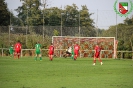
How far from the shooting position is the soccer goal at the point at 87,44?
4834cm

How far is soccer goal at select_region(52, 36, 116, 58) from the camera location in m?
48.3

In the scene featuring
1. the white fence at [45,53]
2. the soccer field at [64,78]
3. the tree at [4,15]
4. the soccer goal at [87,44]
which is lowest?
the soccer field at [64,78]

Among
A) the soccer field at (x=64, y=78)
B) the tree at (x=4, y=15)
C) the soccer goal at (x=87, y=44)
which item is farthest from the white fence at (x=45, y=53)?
the soccer field at (x=64, y=78)

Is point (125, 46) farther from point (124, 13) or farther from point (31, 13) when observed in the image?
point (31, 13)

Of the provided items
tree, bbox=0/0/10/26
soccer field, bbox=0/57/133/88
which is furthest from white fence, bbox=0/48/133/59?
soccer field, bbox=0/57/133/88

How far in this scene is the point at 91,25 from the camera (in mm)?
52656

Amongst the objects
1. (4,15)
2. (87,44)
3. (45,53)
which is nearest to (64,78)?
(87,44)

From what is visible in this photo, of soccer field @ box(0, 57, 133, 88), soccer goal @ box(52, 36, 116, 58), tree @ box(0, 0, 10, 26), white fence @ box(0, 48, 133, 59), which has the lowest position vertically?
soccer field @ box(0, 57, 133, 88)

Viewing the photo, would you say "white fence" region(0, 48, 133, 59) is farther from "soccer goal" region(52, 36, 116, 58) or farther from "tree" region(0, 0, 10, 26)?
"tree" region(0, 0, 10, 26)

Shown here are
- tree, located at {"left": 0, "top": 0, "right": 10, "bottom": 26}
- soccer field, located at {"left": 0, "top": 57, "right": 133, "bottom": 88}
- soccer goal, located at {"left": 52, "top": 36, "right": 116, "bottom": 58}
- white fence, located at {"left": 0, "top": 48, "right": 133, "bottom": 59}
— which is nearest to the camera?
soccer field, located at {"left": 0, "top": 57, "right": 133, "bottom": 88}

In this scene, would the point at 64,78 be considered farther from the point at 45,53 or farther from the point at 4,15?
the point at 4,15

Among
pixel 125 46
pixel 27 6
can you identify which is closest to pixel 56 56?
pixel 125 46

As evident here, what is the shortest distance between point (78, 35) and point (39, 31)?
5410 mm

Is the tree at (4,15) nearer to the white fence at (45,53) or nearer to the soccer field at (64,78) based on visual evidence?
the white fence at (45,53)
